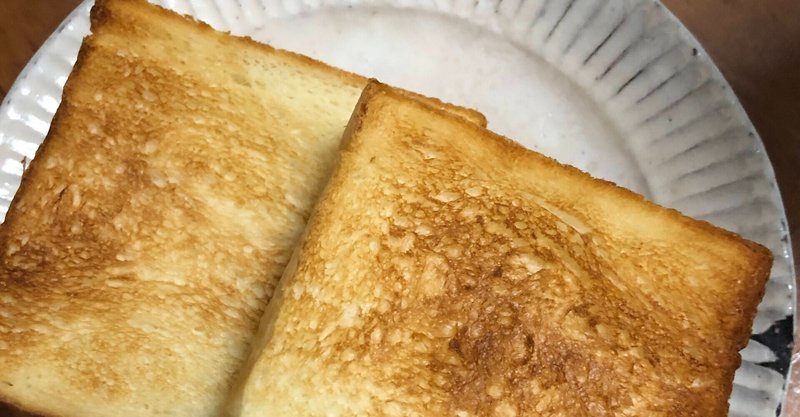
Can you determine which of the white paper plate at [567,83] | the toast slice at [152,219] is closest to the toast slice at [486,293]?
the toast slice at [152,219]

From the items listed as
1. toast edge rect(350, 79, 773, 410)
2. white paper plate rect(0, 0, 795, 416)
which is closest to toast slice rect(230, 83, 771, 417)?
toast edge rect(350, 79, 773, 410)

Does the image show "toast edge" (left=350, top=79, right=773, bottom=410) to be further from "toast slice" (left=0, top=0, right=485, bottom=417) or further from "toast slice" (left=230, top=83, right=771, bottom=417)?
"toast slice" (left=0, top=0, right=485, bottom=417)

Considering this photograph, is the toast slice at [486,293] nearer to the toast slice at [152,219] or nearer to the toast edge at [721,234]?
the toast edge at [721,234]

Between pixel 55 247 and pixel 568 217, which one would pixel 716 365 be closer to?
pixel 568 217

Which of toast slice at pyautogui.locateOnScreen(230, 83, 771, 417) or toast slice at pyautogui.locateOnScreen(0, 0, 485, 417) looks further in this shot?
toast slice at pyautogui.locateOnScreen(0, 0, 485, 417)

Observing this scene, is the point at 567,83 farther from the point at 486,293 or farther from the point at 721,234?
the point at 486,293

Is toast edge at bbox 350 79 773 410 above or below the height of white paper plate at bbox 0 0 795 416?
below

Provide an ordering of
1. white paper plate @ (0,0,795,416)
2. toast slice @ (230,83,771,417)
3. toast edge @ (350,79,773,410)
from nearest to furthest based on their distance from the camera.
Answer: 1. toast slice @ (230,83,771,417)
2. toast edge @ (350,79,773,410)
3. white paper plate @ (0,0,795,416)
